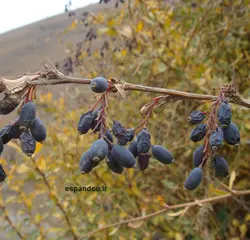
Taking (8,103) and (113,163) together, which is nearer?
(8,103)

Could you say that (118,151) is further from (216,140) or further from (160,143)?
(160,143)

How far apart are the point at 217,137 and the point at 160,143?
2.14 metres

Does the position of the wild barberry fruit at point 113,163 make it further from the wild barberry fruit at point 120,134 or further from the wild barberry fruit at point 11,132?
the wild barberry fruit at point 11,132

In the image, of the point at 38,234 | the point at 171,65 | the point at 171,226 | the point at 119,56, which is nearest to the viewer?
the point at 38,234

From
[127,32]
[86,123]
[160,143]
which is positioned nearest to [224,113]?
[86,123]

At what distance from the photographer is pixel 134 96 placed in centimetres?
319

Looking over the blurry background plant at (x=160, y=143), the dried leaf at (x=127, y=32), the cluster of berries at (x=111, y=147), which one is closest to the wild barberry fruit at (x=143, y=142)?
the cluster of berries at (x=111, y=147)

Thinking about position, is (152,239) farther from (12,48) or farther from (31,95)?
(12,48)

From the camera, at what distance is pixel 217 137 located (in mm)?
892

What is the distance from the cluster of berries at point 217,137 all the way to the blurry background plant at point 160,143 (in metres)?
1.37

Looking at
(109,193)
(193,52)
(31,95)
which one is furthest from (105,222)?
(31,95)

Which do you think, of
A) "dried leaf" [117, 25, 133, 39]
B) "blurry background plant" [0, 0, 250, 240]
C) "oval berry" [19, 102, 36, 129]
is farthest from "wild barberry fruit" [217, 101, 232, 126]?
"dried leaf" [117, 25, 133, 39]

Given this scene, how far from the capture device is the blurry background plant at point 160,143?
250 cm

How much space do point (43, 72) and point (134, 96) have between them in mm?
2362
